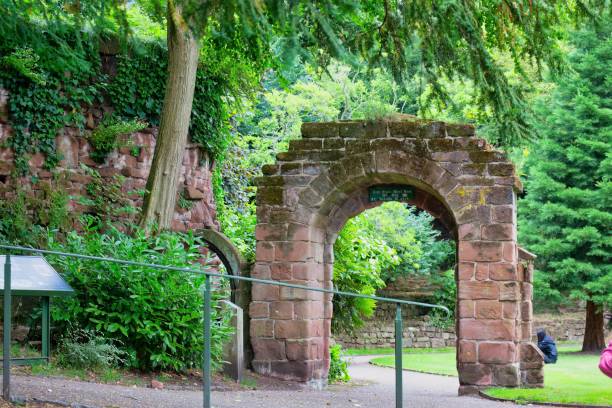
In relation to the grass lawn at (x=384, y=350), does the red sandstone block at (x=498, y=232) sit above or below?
above

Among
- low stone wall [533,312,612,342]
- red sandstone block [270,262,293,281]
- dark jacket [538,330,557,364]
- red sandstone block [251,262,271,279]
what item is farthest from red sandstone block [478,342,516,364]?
low stone wall [533,312,612,342]

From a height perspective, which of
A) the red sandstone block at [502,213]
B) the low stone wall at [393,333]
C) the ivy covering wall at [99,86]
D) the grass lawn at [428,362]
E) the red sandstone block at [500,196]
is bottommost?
the grass lawn at [428,362]

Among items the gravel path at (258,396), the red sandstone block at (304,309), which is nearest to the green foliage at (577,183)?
the gravel path at (258,396)

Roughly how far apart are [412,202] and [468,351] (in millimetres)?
2276

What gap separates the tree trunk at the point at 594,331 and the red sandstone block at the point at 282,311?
1500cm

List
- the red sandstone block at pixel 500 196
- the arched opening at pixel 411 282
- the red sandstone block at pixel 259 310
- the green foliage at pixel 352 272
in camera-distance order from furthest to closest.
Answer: the arched opening at pixel 411 282 < the green foliage at pixel 352 272 < the red sandstone block at pixel 259 310 < the red sandstone block at pixel 500 196

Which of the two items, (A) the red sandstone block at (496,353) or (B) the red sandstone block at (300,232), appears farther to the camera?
(B) the red sandstone block at (300,232)

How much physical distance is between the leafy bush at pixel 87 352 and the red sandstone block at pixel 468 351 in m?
4.10

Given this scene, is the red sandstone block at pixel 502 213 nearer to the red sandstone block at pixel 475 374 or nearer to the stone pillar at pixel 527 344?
the stone pillar at pixel 527 344

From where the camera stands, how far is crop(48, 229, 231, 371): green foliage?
10.4m

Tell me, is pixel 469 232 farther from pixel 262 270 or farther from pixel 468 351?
pixel 262 270

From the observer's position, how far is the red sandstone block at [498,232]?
11.7 meters

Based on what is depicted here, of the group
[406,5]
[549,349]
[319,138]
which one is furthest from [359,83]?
[406,5]

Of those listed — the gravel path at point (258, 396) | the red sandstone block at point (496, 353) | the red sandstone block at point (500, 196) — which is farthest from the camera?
the red sandstone block at point (500, 196)
